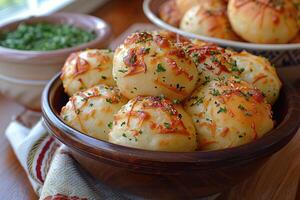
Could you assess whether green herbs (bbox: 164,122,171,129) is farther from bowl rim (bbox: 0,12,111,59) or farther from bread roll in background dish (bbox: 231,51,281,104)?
bowl rim (bbox: 0,12,111,59)

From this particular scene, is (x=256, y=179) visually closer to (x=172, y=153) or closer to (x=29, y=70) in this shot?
(x=172, y=153)

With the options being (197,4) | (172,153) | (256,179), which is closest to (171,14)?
(197,4)

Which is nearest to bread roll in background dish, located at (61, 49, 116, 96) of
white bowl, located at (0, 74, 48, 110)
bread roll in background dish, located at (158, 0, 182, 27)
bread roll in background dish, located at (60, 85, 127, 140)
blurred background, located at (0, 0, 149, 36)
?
bread roll in background dish, located at (60, 85, 127, 140)

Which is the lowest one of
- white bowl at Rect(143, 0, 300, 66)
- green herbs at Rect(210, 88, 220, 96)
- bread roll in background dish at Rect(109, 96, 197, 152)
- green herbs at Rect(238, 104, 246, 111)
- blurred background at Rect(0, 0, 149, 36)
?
blurred background at Rect(0, 0, 149, 36)

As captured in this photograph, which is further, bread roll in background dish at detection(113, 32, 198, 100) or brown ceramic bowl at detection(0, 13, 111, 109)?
brown ceramic bowl at detection(0, 13, 111, 109)

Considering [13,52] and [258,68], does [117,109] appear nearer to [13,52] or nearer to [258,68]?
[258,68]

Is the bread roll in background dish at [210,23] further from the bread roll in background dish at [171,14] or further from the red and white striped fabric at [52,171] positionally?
the red and white striped fabric at [52,171]
